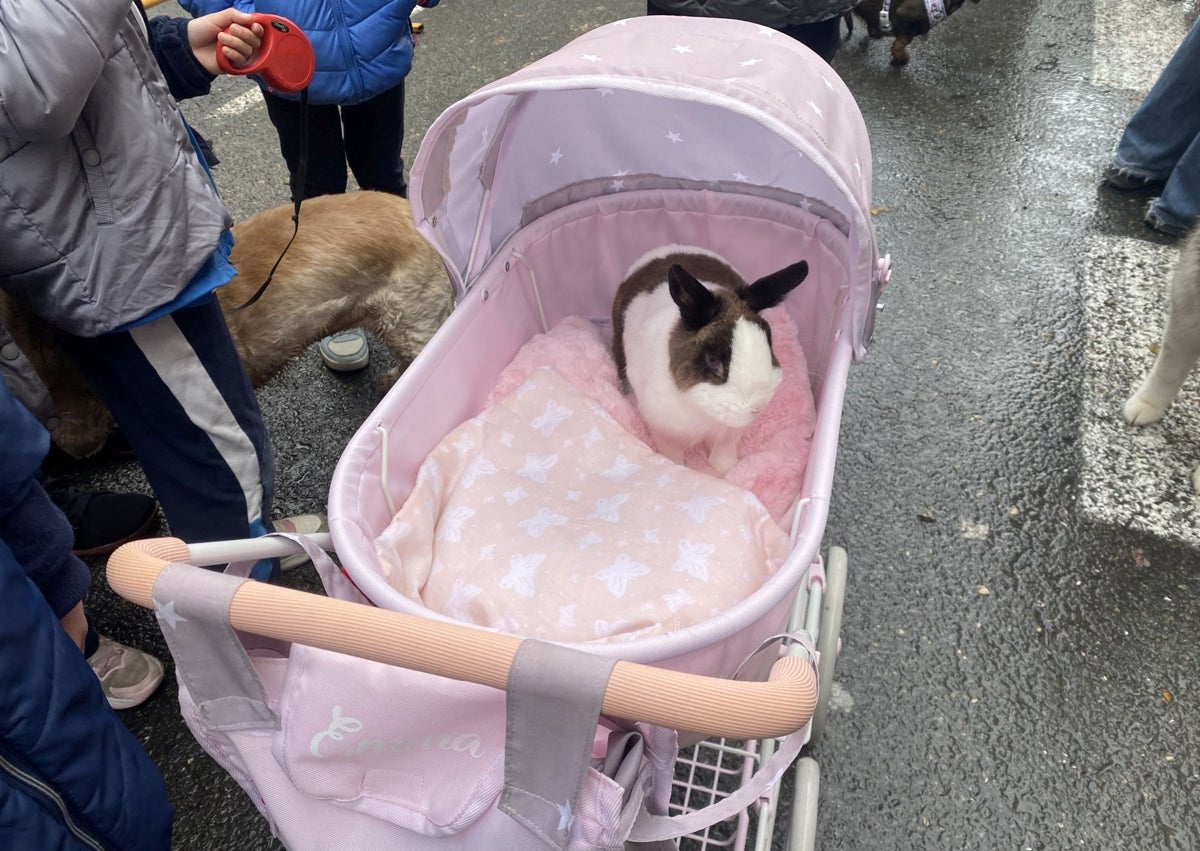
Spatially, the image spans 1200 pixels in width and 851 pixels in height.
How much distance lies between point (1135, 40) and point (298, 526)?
5746mm

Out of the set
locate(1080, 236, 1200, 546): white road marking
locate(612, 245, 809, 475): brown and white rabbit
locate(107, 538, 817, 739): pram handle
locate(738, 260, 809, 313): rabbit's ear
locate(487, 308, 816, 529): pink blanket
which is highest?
locate(107, 538, 817, 739): pram handle

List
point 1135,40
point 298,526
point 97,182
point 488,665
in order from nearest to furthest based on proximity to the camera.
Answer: point 488,665 < point 97,182 < point 298,526 < point 1135,40

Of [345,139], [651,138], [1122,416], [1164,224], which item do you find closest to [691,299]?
[651,138]

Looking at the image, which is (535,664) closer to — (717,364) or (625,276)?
(717,364)

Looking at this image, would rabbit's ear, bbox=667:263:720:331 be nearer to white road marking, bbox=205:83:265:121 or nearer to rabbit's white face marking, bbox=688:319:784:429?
rabbit's white face marking, bbox=688:319:784:429

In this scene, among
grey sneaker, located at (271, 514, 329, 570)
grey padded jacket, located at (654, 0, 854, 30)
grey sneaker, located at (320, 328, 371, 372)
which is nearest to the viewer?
grey sneaker, located at (271, 514, 329, 570)

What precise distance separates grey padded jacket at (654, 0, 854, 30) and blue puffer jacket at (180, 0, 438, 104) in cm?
103

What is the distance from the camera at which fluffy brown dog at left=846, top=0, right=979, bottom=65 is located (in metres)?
4.46

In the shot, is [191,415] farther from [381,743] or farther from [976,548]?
[976,548]

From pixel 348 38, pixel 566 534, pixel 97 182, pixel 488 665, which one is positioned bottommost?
pixel 566 534

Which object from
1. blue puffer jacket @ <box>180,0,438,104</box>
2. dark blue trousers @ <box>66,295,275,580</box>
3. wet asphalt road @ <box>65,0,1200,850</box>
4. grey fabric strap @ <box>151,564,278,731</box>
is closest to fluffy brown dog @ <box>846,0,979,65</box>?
wet asphalt road @ <box>65,0,1200,850</box>

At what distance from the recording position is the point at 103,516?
2.33 meters

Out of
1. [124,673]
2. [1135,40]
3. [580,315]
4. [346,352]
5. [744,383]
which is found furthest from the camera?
[1135,40]

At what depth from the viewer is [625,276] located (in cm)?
239
